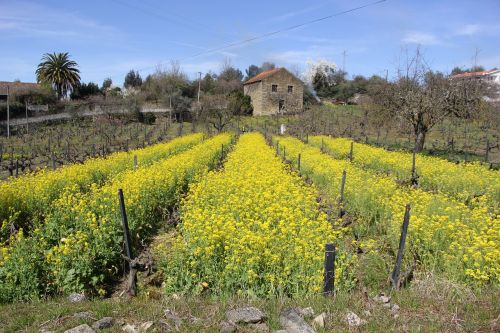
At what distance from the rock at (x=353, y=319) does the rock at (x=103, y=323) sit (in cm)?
257

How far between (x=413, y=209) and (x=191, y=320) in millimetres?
5300

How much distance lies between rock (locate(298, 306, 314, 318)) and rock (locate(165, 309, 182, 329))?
4.37ft

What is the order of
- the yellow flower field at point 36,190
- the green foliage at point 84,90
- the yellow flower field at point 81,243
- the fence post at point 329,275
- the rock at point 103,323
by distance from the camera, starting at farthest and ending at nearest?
1. the green foliage at point 84,90
2. the yellow flower field at point 36,190
3. the yellow flower field at point 81,243
4. the fence post at point 329,275
5. the rock at point 103,323

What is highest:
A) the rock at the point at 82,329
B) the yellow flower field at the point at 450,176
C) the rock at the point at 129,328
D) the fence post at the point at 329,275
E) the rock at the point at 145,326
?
the yellow flower field at the point at 450,176

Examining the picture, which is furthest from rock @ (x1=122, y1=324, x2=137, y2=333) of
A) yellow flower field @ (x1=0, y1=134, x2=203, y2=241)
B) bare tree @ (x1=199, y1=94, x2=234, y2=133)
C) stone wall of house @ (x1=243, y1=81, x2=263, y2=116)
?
stone wall of house @ (x1=243, y1=81, x2=263, y2=116)

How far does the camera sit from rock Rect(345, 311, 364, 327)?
13.8 feet

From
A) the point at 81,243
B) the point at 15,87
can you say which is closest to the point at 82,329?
the point at 81,243

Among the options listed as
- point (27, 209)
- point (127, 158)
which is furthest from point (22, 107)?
point (27, 209)

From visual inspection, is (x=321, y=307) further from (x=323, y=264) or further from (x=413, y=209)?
(x=413, y=209)

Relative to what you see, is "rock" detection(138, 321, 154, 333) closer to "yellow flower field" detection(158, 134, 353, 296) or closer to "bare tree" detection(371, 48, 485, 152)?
"yellow flower field" detection(158, 134, 353, 296)

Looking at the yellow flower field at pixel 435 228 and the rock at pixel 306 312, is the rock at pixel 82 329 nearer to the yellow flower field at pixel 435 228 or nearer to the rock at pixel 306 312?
the rock at pixel 306 312

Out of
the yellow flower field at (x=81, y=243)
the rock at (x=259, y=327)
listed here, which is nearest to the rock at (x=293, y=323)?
the rock at (x=259, y=327)

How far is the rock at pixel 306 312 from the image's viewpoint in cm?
435

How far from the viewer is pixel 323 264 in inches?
213
